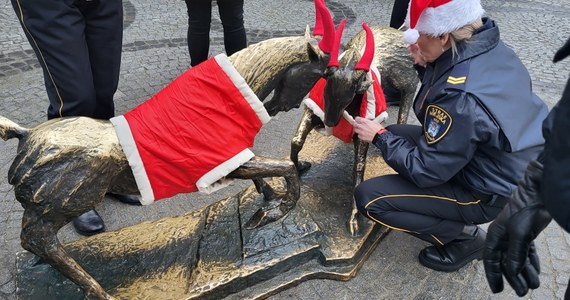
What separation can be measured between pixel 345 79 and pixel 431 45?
469 mm

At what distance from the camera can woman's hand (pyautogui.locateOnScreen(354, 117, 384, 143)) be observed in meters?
2.75

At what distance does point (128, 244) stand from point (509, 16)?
7001 millimetres

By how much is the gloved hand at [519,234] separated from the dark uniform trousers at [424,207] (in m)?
0.74

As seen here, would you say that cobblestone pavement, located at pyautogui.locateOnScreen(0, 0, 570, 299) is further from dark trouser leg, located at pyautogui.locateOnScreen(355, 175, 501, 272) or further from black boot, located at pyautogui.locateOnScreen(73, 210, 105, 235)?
dark trouser leg, located at pyautogui.locateOnScreen(355, 175, 501, 272)

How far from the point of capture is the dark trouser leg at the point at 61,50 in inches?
96.6

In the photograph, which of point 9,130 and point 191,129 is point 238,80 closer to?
point 191,129

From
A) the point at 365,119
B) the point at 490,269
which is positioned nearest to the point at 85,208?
the point at 365,119

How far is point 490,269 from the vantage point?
1.94m

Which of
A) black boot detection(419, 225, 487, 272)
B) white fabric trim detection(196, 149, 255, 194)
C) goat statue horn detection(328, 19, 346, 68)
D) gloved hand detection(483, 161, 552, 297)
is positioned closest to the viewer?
gloved hand detection(483, 161, 552, 297)

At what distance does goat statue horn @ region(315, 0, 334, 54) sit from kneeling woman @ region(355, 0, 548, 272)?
41cm

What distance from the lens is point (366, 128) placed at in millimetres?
2773

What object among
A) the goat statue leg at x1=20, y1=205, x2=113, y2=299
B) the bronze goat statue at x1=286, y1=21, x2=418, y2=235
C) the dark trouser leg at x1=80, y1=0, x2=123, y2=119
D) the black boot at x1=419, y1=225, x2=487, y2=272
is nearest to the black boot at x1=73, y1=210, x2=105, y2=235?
the dark trouser leg at x1=80, y1=0, x2=123, y2=119

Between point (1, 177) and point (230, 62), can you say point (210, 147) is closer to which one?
point (230, 62)

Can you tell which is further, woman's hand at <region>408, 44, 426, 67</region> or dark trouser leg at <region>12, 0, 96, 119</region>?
woman's hand at <region>408, 44, 426, 67</region>
